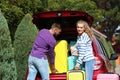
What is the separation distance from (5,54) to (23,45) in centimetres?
378

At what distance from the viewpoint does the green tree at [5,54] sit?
29.2 ft

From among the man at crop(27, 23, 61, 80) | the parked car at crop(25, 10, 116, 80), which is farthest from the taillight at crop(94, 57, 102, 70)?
the man at crop(27, 23, 61, 80)

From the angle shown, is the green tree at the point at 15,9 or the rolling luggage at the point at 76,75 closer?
the rolling luggage at the point at 76,75

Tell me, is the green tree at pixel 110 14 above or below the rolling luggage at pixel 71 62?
above

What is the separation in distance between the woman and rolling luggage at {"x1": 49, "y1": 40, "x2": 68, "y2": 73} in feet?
1.72

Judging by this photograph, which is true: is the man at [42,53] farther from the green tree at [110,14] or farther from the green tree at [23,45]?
the green tree at [110,14]

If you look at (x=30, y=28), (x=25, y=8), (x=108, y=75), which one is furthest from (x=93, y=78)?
(x=25, y=8)

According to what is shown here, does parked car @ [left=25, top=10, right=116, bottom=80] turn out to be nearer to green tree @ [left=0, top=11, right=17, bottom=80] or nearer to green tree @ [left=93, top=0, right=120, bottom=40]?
green tree @ [left=0, top=11, right=17, bottom=80]

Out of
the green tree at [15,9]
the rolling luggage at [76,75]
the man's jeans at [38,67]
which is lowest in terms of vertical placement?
the rolling luggage at [76,75]

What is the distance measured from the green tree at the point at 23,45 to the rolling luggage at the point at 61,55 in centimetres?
452

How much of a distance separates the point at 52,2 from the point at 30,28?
16.0 m

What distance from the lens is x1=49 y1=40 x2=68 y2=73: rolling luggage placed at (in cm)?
796

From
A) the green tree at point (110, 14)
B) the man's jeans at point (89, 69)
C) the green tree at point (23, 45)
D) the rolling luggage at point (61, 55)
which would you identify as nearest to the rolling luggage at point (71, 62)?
the rolling luggage at point (61, 55)

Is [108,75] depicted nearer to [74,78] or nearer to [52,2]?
[74,78]
